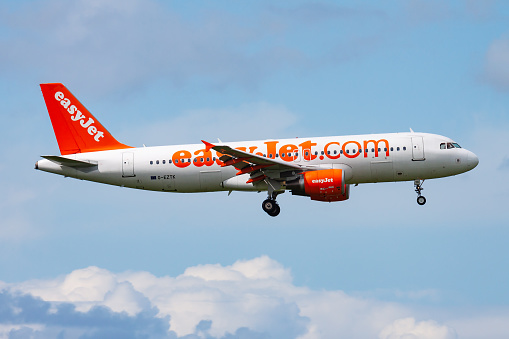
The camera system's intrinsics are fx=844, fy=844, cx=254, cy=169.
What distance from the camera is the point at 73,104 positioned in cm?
6059

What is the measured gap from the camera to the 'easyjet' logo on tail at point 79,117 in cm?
5972

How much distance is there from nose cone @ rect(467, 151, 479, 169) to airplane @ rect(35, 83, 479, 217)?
3 cm

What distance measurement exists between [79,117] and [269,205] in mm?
15529

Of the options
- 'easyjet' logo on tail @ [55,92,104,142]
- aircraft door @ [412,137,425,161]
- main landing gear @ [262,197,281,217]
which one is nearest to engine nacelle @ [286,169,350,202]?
main landing gear @ [262,197,281,217]

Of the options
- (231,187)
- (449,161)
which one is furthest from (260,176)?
(449,161)

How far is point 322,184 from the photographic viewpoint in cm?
5284

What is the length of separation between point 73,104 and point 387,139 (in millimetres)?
22601

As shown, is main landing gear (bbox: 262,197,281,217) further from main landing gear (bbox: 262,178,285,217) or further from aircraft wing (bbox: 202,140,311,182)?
aircraft wing (bbox: 202,140,311,182)

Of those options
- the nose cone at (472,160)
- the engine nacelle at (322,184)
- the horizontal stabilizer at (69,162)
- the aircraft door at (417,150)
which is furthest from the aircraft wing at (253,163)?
the nose cone at (472,160)

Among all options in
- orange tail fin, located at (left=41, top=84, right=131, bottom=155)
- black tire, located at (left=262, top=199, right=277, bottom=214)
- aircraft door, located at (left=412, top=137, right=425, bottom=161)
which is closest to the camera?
aircraft door, located at (left=412, top=137, right=425, bottom=161)

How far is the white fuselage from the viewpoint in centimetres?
5409

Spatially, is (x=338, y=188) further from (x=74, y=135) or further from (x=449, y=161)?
(x=74, y=135)

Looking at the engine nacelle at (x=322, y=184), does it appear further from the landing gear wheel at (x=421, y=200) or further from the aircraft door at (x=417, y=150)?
the landing gear wheel at (x=421, y=200)

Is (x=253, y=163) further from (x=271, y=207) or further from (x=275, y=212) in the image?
(x=275, y=212)
